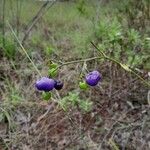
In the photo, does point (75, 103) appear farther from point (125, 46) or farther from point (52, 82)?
point (52, 82)

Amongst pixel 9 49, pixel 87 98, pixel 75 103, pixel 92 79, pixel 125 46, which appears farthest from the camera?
pixel 9 49

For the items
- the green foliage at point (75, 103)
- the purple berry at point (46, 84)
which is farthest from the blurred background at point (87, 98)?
the purple berry at point (46, 84)

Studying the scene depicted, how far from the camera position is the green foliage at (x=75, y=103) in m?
3.37

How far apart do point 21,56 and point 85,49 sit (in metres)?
0.64

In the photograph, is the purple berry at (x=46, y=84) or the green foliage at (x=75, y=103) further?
the green foliage at (x=75, y=103)

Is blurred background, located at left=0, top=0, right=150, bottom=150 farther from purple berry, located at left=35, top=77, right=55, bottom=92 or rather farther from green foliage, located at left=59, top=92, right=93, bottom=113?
purple berry, located at left=35, top=77, right=55, bottom=92

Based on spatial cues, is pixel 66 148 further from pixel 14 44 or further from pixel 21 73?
pixel 14 44

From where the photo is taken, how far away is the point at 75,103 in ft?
11.3

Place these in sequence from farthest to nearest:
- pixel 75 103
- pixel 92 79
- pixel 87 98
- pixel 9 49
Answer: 1. pixel 9 49
2. pixel 87 98
3. pixel 75 103
4. pixel 92 79

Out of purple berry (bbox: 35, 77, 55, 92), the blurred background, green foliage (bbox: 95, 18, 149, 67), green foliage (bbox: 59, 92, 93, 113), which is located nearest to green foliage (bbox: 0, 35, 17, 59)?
the blurred background

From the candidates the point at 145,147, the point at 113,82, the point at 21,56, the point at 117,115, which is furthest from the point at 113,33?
the point at 21,56

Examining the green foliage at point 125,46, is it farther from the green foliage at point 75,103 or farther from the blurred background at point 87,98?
the green foliage at point 75,103

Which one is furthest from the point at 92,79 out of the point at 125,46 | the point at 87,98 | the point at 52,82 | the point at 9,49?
the point at 9,49

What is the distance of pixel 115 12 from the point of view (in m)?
4.46
